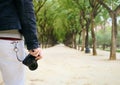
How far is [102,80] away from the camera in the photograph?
36.6 feet

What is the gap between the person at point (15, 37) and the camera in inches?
112

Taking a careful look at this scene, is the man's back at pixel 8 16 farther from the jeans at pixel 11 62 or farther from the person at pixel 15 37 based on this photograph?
the jeans at pixel 11 62

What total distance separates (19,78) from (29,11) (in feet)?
1.62

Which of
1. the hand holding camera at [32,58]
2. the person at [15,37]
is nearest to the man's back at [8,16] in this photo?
the person at [15,37]

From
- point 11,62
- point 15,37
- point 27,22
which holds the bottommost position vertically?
point 11,62

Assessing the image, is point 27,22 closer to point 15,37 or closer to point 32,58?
point 15,37

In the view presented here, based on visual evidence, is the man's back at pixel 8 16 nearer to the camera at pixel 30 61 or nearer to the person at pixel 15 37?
the person at pixel 15 37

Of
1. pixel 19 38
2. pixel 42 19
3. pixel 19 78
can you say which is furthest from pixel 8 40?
pixel 42 19

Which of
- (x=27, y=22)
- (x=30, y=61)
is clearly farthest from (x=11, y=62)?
(x=27, y=22)

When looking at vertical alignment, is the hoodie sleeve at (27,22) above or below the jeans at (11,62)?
above

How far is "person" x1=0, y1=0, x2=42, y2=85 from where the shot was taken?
284 centimetres

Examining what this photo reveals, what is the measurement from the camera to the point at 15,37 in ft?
9.56

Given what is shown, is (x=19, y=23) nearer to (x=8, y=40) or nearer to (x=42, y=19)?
(x=8, y=40)

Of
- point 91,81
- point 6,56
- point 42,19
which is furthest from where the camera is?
point 42,19
